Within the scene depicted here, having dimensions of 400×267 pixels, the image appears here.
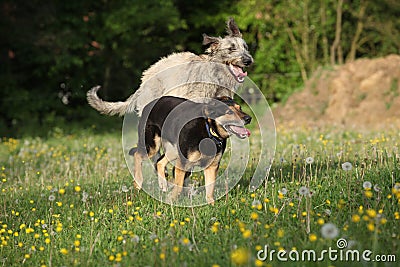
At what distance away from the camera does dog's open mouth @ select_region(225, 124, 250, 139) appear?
491cm

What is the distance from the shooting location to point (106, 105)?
6879 millimetres

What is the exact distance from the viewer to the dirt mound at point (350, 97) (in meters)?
13.7

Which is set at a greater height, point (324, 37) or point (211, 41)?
point (324, 37)

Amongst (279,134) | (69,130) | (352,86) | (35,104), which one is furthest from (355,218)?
(35,104)

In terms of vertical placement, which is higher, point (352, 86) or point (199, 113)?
point (352, 86)

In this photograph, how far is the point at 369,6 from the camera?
65.5ft

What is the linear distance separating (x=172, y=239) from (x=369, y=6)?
18112 mm

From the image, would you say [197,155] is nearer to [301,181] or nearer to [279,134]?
[301,181]

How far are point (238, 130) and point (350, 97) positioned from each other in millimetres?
10019

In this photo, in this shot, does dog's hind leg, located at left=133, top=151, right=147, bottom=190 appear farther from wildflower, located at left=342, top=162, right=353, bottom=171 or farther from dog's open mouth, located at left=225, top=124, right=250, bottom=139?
wildflower, located at left=342, top=162, right=353, bottom=171

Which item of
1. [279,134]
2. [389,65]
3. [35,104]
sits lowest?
[279,134]

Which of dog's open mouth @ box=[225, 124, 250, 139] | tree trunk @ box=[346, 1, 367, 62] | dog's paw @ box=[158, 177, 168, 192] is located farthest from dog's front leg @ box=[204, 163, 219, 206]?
tree trunk @ box=[346, 1, 367, 62]

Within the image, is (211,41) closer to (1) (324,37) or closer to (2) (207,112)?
(2) (207,112)

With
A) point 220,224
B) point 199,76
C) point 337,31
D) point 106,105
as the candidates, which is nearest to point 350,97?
point 337,31
